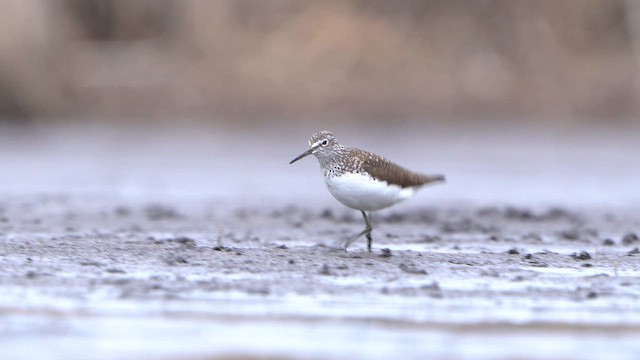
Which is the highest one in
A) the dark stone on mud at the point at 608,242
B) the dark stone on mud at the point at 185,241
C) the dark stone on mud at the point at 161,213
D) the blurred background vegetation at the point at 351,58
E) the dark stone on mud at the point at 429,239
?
the blurred background vegetation at the point at 351,58

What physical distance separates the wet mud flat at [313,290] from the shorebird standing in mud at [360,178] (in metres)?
0.44

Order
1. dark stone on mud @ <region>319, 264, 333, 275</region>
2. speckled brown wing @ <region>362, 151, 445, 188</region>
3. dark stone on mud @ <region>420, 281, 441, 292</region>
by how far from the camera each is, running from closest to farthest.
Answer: dark stone on mud @ <region>420, 281, 441, 292</region> < dark stone on mud @ <region>319, 264, 333, 275</region> < speckled brown wing @ <region>362, 151, 445, 188</region>

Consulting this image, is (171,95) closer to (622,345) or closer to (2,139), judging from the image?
(2,139)

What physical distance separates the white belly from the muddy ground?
15.6 inches

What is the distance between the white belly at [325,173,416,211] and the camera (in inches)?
408

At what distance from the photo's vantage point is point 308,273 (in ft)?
30.4

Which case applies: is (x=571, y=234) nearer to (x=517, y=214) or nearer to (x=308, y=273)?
(x=517, y=214)

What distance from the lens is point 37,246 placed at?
1026 cm

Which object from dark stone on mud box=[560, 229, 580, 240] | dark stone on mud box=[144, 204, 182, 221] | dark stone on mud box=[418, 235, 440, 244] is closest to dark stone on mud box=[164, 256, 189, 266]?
dark stone on mud box=[418, 235, 440, 244]

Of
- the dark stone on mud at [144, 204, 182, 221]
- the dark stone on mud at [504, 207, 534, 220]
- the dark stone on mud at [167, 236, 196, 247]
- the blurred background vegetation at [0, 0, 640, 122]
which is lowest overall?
the dark stone on mud at [167, 236, 196, 247]

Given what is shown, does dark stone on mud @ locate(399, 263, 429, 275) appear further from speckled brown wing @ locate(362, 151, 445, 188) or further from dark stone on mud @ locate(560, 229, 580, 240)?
dark stone on mud @ locate(560, 229, 580, 240)

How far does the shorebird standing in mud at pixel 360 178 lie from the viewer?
10.4 m

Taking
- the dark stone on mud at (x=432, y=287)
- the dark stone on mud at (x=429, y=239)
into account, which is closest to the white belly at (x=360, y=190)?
the dark stone on mud at (x=429, y=239)

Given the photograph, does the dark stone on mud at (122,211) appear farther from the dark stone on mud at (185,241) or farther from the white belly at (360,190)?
the white belly at (360,190)
